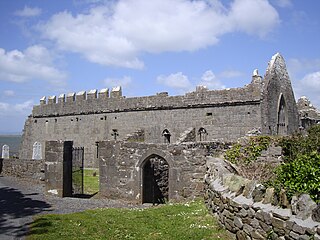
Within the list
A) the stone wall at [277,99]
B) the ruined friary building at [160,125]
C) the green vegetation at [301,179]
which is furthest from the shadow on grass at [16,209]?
the stone wall at [277,99]

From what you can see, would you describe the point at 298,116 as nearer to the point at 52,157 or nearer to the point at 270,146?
the point at 270,146

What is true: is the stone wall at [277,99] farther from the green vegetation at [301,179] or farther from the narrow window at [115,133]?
the green vegetation at [301,179]

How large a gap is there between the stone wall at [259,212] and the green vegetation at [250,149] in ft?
17.2

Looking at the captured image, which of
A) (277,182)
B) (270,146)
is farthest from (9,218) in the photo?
(270,146)

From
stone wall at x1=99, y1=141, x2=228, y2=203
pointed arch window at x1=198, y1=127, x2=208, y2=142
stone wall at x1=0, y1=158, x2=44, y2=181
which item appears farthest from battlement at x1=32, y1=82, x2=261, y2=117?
stone wall at x1=0, y1=158, x2=44, y2=181

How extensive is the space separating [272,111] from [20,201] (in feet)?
50.1

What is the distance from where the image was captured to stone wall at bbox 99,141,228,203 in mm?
13750

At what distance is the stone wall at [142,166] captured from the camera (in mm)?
13750

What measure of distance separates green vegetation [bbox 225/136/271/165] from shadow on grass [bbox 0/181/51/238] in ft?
26.2

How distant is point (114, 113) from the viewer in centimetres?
2695

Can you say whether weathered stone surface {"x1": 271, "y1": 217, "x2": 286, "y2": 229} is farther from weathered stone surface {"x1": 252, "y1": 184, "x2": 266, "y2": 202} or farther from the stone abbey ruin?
weathered stone surface {"x1": 252, "y1": 184, "x2": 266, "y2": 202}

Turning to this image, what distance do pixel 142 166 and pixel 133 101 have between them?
1144 cm

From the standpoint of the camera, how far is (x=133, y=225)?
9.64m

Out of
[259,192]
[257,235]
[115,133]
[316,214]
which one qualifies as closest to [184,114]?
[115,133]
